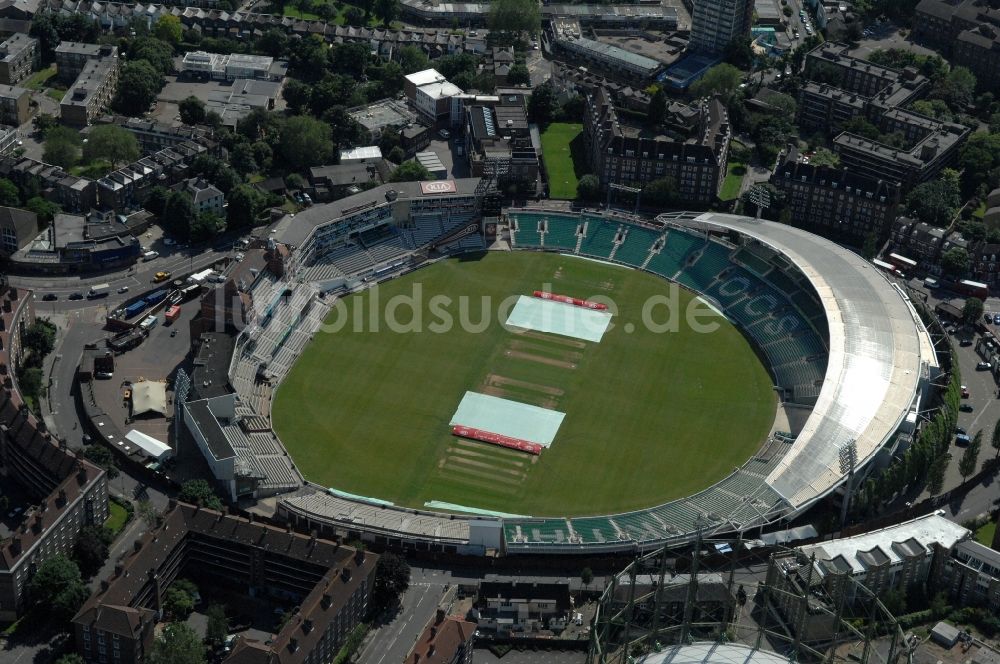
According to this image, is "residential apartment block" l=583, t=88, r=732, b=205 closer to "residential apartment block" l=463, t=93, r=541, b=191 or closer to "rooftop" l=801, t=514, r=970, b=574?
"residential apartment block" l=463, t=93, r=541, b=191

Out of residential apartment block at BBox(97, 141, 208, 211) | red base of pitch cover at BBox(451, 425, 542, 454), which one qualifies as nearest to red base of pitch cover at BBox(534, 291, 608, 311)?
red base of pitch cover at BBox(451, 425, 542, 454)

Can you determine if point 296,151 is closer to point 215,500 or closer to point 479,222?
Result: point 479,222

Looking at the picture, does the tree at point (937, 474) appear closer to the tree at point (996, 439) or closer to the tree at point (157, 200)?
the tree at point (996, 439)

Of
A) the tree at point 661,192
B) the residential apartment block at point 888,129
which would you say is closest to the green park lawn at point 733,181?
the tree at point 661,192

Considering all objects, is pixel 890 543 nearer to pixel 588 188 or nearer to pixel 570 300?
pixel 570 300

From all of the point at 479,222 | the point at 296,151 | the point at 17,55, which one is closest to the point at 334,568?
the point at 479,222

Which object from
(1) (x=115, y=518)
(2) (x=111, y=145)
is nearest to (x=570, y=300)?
(1) (x=115, y=518)
